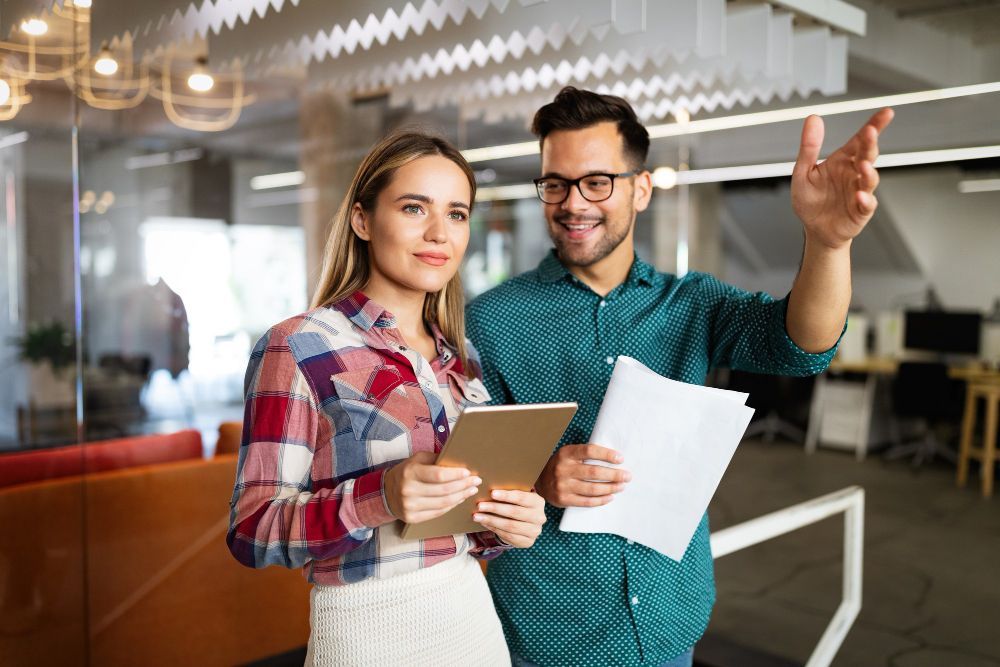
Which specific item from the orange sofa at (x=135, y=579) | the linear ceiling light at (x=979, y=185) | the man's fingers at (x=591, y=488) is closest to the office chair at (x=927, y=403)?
the linear ceiling light at (x=979, y=185)

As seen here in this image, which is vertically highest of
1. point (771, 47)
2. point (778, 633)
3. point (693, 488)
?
point (771, 47)

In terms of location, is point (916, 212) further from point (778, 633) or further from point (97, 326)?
point (97, 326)

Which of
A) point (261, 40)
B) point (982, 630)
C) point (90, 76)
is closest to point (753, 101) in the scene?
point (261, 40)

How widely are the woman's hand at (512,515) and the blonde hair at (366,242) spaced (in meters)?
0.33

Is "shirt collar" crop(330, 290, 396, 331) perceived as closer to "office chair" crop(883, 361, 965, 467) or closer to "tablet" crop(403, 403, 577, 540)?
"tablet" crop(403, 403, 577, 540)

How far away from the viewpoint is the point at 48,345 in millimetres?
4527

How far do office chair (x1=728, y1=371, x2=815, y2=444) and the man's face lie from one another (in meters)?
6.73

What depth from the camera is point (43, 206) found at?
14.6 feet

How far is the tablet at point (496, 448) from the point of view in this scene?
3.50 feet

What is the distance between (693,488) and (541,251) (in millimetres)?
7115

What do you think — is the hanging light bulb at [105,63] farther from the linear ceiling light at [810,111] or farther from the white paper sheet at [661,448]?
the white paper sheet at [661,448]

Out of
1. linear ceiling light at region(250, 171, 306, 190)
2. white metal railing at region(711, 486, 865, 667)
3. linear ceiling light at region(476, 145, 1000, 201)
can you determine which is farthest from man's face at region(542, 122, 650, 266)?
linear ceiling light at region(250, 171, 306, 190)

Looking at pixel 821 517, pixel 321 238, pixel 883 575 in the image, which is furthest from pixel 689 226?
pixel 821 517

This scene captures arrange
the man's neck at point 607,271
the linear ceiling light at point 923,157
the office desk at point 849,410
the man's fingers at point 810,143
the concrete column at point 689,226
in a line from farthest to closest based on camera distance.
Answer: the office desk at point 849,410 → the concrete column at point 689,226 → the linear ceiling light at point 923,157 → the man's neck at point 607,271 → the man's fingers at point 810,143
